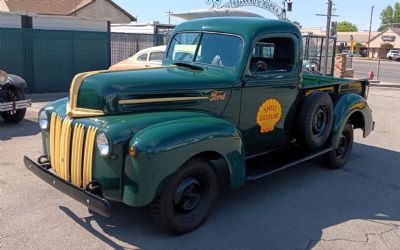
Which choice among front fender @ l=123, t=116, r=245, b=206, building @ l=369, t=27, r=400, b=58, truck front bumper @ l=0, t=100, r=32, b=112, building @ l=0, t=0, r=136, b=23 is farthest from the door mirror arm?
building @ l=369, t=27, r=400, b=58

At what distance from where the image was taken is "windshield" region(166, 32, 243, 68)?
15.4 feet

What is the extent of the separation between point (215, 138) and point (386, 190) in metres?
2.81

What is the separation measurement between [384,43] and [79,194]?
79.1 meters

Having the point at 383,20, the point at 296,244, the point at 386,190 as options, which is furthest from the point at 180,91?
the point at 383,20

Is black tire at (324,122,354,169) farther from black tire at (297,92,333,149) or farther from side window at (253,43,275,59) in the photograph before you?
side window at (253,43,275,59)

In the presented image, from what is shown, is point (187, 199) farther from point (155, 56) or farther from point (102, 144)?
point (155, 56)

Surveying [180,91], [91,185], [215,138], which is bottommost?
[91,185]

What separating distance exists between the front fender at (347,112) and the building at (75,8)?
27.3 meters

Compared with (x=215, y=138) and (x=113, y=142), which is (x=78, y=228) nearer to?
(x=113, y=142)

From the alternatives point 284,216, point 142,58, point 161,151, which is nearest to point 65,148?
point 161,151

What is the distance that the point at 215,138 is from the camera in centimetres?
388

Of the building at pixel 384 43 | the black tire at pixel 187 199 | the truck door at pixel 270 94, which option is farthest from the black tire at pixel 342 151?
the building at pixel 384 43

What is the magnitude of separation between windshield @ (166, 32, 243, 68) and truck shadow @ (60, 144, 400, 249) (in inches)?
61.0

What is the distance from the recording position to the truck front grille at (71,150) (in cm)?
365
